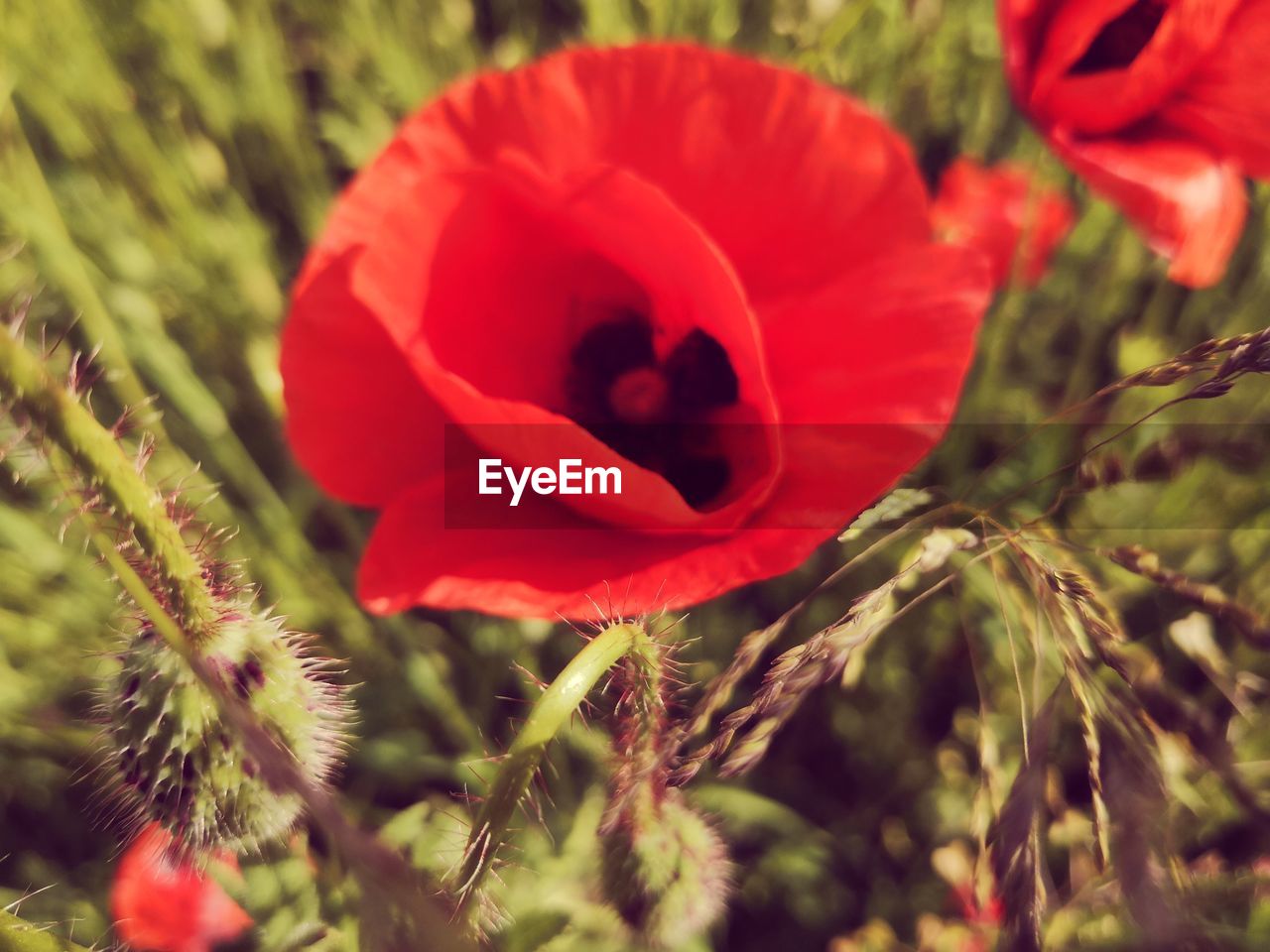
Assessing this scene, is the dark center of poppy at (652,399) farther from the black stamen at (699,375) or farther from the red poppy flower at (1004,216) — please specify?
the red poppy flower at (1004,216)

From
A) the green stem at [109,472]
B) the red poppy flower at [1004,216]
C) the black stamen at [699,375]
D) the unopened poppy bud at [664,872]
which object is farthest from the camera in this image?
the red poppy flower at [1004,216]

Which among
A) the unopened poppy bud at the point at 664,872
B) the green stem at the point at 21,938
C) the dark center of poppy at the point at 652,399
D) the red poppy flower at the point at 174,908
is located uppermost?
the dark center of poppy at the point at 652,399

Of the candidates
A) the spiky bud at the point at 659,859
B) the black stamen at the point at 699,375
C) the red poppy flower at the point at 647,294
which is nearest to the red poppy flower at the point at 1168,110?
the red poppy flower at the point at 647,294

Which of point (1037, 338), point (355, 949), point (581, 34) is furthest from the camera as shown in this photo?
point (581, 34)

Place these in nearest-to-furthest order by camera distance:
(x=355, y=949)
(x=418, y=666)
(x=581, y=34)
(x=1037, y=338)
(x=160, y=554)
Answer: (x=160, y=554) < (x=355, y=949) < (x=418, y=666) < (x=1037, y=338) < (x=581, y=34)

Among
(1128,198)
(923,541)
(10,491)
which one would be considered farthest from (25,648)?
(1128,198)

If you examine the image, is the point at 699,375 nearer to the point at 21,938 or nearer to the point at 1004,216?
the point at 1004,216

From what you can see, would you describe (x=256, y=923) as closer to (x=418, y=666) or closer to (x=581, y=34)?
(x=418, y=666)

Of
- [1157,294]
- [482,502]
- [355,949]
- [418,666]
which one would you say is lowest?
[418,666]
